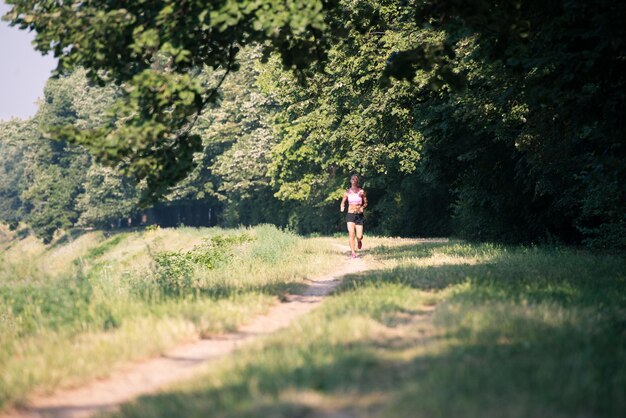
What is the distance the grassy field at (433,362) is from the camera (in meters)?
5.16

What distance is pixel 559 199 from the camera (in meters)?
20.4

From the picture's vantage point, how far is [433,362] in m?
6.29

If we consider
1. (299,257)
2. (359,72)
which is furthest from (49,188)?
(299,257)

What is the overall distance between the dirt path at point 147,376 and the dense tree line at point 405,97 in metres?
3.06

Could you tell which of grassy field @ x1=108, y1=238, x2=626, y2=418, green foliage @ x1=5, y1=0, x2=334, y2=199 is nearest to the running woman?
green foliage @ x1=5, y1=0, x2=334, y2=199

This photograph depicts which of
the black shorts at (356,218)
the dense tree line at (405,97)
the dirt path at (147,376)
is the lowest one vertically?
the dirt path at (147,376)

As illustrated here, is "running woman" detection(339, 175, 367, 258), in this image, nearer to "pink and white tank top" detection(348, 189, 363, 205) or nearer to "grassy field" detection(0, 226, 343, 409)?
"pink and white tank top" detection(348, 189, 363, 205)

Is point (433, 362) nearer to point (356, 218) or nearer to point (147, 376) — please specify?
point (147, 376)

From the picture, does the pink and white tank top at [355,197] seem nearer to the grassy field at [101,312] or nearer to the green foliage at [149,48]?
the grassy field at [101,312]

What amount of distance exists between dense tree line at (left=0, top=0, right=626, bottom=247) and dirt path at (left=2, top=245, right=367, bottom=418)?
306cm

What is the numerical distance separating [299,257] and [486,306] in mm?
10276

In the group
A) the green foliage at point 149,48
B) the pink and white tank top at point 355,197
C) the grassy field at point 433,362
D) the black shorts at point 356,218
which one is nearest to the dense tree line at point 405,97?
the green foliage at point 149,48

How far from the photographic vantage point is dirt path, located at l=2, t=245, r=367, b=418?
19.9 feet

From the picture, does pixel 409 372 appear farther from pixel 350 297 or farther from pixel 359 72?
pixel 359 72
